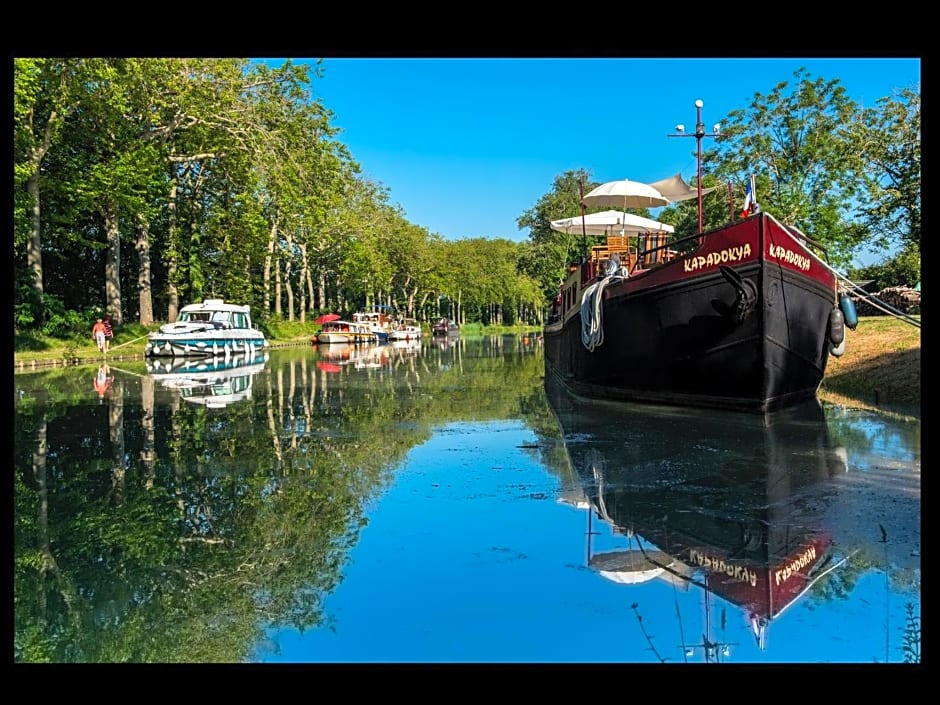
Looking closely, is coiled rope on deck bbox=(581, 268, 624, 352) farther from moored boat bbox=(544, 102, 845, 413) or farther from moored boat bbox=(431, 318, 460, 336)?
moored boat bbox=(431, 318, 460, 336)

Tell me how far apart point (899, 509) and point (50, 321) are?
27855 mm

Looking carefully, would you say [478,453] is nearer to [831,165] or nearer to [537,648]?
[537,648]

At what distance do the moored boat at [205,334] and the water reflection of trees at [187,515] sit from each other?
14.3m

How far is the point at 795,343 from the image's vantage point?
466 inches

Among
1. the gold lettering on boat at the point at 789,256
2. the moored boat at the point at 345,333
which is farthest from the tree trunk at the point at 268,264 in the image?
the gold lettering on boat at the point at 789,256

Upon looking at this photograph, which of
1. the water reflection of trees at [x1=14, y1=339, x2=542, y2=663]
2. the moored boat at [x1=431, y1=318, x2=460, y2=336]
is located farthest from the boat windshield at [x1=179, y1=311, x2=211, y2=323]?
the moored boat at [x1=431, y1=318, x2=460, y2=336]

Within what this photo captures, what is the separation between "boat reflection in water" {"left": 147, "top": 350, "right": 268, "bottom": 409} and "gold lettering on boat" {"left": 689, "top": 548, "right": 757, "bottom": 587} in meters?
10.5

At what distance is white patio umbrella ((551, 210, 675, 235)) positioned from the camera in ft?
65.6

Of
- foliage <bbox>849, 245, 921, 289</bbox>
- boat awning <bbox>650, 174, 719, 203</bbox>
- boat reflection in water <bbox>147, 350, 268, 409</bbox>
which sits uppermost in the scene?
boat awning <bbox>650, 174, 719, 203</bbox>
